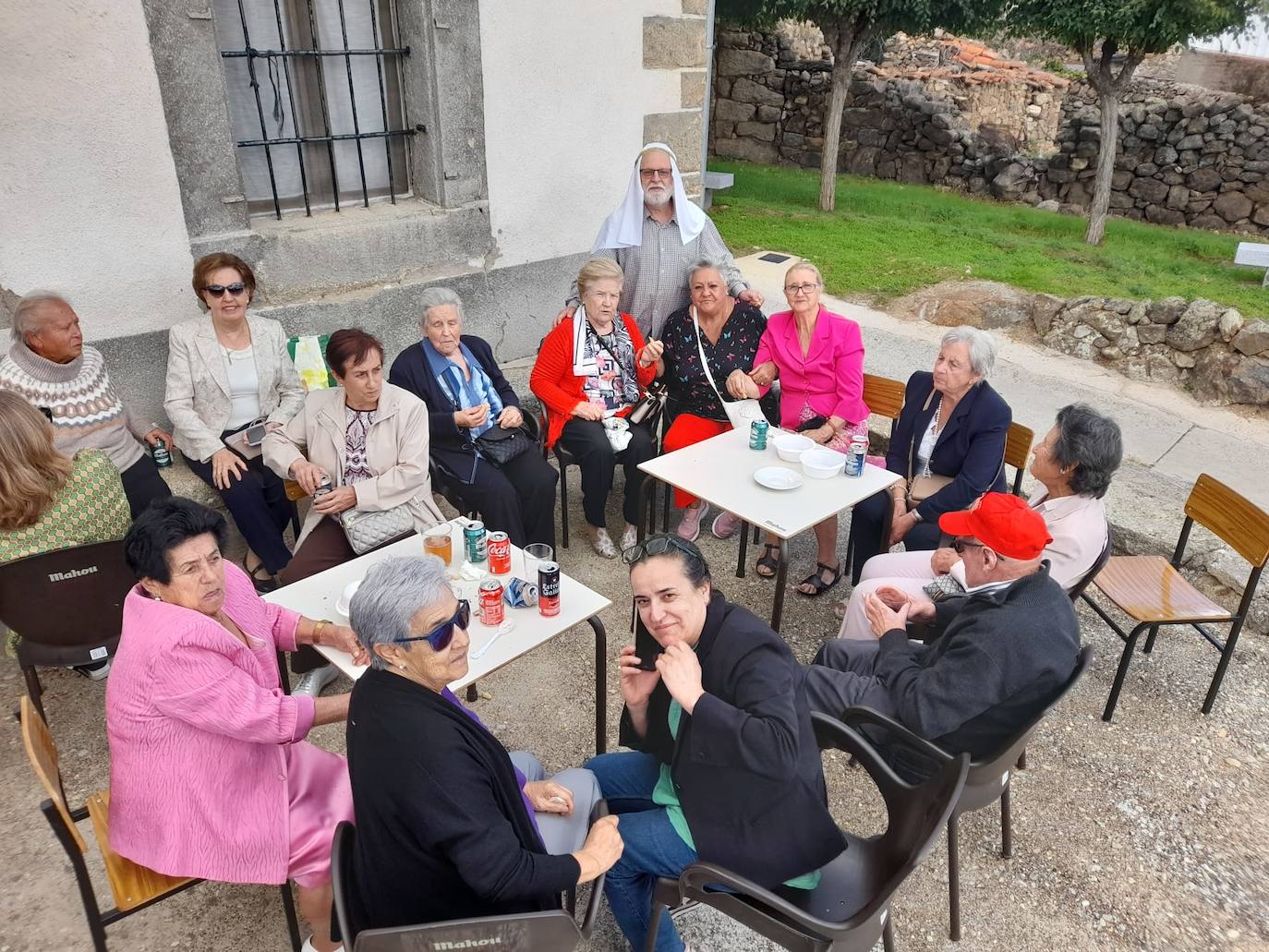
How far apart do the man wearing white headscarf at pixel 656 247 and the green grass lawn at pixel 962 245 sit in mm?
4290

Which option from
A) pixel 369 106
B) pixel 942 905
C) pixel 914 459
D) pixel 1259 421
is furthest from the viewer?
pixel 1259 421

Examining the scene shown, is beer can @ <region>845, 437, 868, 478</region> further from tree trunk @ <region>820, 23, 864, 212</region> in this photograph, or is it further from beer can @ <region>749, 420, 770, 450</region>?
tree trunk @ <region>820, 23, 864, 212</region>

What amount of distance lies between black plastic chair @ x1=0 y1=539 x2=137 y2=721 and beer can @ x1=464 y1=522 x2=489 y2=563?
117 centimetres

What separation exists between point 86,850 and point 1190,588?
14.2ft

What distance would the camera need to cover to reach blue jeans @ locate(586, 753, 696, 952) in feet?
7.77

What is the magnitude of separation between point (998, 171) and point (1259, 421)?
30.0 ft

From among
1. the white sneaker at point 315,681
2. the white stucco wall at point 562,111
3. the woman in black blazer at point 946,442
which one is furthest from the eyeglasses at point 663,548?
the white stucco wall at point 562,111

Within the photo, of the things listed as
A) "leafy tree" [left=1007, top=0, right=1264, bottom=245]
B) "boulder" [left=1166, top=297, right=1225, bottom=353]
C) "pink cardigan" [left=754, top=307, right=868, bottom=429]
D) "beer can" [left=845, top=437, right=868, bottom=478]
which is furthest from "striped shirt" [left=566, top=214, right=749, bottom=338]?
"leafy tree" [left=1007, top=0, right=1264, bottom=245]

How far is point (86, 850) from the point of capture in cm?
221

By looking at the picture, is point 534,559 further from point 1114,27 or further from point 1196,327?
point 1114,27

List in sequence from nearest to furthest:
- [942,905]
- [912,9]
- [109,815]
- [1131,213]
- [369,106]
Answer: [109,815] < [942,905] < [369,106] < [912,9] < [1131,213]

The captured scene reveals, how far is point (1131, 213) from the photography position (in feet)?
45.5

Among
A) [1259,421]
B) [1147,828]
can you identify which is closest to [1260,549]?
[1147,828]

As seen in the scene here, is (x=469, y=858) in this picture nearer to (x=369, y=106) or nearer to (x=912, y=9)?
(x=369, y=106)
